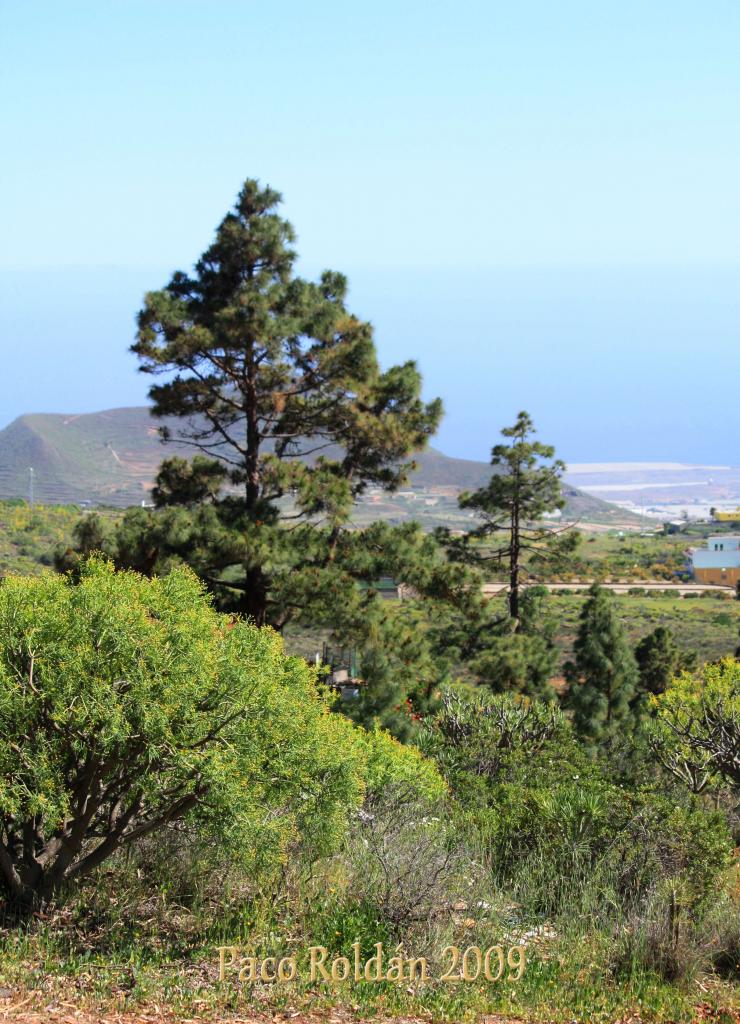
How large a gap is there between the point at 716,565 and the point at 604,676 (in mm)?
52423

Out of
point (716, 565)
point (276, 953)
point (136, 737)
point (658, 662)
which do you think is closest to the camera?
point (136, 737)

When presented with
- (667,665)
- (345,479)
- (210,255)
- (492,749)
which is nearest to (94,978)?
(492,749)

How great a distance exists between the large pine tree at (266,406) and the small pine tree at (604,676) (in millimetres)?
5685

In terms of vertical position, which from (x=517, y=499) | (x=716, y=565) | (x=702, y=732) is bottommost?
(x=716, y=565)

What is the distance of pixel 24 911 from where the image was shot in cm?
716

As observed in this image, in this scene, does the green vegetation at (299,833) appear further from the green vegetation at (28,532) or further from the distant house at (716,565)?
the distant house at (716,565)

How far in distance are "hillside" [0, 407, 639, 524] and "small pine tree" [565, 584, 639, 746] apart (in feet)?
162

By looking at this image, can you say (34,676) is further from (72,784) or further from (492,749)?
(492,749)

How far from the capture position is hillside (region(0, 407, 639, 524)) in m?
79.4

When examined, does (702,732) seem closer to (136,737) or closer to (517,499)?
(136,737)

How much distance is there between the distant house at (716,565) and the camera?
226ft

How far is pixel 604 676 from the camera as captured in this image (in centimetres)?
2220

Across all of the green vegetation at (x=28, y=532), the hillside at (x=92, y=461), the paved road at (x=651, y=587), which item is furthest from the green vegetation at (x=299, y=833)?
the hillside at (x=92, y=461)

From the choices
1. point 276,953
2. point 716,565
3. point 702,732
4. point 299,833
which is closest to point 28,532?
point 702,732
